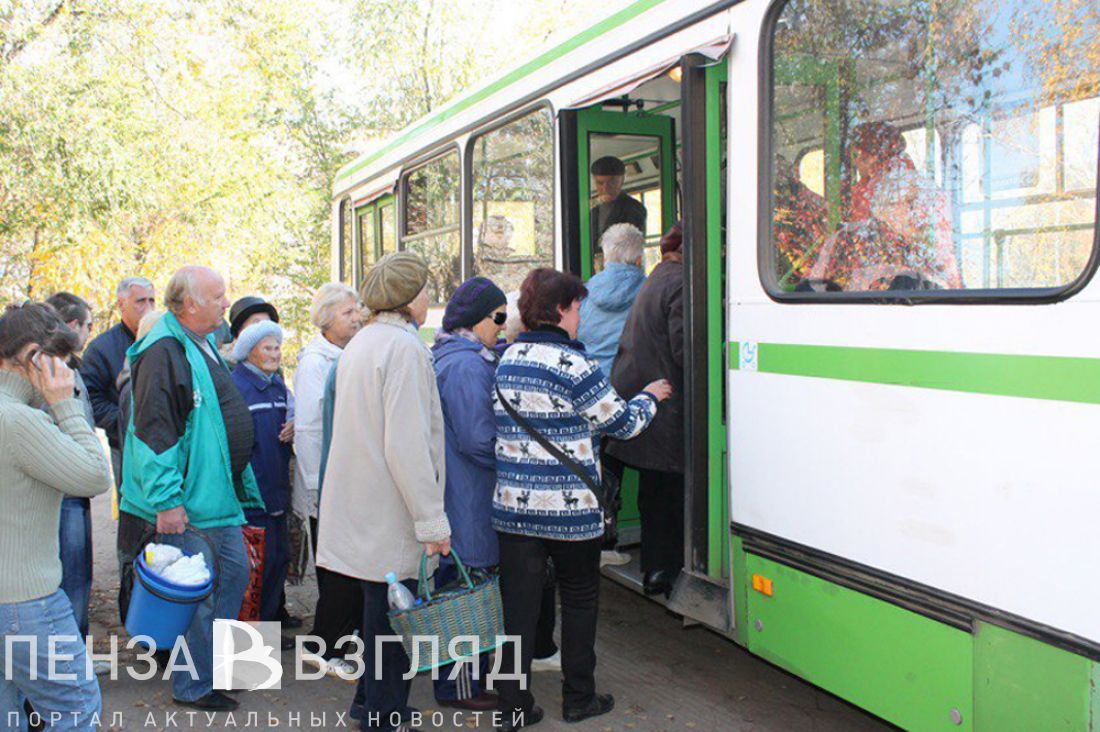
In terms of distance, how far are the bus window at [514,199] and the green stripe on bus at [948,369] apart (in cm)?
236

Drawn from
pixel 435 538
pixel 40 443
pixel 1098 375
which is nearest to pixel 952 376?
pixel 1098 375

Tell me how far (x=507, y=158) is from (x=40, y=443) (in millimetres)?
3897

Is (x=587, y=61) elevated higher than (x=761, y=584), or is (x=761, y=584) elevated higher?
(x=587, y=61)

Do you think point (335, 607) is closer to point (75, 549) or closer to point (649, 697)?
point (75, 549)

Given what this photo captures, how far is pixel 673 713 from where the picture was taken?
4.27 meters

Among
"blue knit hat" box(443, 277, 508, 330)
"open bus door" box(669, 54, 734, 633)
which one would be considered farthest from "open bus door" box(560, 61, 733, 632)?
"blue knit hat" box(443, 277, 508, 330)

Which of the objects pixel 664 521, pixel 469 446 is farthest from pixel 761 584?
pixel 469 446

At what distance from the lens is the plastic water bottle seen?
3.64m

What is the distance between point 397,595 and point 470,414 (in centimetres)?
77

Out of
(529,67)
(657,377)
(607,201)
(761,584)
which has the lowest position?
(761,584)

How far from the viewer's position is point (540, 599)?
4059 mm

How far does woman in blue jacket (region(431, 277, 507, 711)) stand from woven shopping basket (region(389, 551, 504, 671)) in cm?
17

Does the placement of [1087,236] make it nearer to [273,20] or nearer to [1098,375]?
[1098,375]

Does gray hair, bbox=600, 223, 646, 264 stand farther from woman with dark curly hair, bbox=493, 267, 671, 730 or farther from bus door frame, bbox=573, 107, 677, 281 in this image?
woman with dark curly hair, bbox=493, 267, 671, 730
